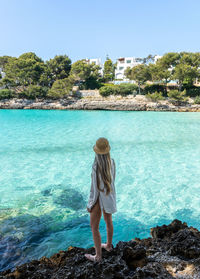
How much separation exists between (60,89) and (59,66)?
1400 cm

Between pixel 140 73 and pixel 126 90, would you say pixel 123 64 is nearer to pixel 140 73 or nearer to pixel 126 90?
pixel 140 73

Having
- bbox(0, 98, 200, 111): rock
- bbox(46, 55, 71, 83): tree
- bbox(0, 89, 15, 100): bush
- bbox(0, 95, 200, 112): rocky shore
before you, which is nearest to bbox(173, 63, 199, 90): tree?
bbox(0, 95, 200, 112): rocky shore

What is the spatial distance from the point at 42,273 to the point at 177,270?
1548 millimetres

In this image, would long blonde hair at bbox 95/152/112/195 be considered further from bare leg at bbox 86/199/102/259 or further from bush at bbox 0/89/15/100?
bush at bbox 0/89/15/100

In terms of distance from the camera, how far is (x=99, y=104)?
39.8 meters

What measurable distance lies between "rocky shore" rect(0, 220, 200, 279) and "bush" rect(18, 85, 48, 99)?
141ft

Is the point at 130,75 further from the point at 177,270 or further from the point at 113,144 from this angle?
the point at 177,270

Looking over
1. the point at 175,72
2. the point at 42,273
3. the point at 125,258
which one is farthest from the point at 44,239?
the point at 175,72

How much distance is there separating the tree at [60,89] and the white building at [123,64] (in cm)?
2355

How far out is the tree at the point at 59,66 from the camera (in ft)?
169

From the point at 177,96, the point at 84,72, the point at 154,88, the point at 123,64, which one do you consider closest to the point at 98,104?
the point at 84,72

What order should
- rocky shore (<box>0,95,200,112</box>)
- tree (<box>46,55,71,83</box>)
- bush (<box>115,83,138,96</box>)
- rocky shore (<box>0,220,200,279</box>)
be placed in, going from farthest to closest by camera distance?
1. tree (<box>46,55,71,83</box>)
2. bush (<box>115,83,138,96</box>)
3. rocky shore (<box>0,95,200,112</box>)
4. rocky shore (<box>0,220,200,279</box>)

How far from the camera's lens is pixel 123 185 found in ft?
23.2

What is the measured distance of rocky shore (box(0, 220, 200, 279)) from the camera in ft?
7.31
